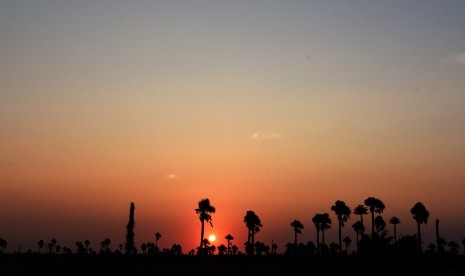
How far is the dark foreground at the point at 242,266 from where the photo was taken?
30219 millimetres

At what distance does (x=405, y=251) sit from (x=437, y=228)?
85715mm

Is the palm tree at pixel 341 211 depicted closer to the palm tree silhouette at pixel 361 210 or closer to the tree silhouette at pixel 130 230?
the palm tree silhouette at pixel 361 210

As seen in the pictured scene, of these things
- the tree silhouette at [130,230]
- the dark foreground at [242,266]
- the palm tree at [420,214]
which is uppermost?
the palm tree at [420,214]

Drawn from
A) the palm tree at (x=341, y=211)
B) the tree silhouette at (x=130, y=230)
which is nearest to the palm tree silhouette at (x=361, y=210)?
the palm tree at (x=341, y=211)

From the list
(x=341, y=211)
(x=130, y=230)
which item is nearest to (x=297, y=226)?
(x=341, y=211)

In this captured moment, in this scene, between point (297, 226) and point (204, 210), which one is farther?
point (297, 226)

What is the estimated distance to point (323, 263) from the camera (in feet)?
310

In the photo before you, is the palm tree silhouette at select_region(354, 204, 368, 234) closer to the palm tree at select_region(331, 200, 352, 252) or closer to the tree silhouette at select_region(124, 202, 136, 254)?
the palm tree at select_region(331, 200, 352, 252)

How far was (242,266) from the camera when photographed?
3398 inches

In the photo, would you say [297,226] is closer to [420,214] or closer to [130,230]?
[420,214]

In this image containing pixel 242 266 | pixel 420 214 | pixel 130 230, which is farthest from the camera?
pixel 420 214

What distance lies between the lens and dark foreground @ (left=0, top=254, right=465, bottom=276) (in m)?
30.2

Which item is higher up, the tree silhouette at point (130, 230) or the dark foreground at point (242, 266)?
the tree silhouette at point (130, 230)

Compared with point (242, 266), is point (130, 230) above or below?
above
